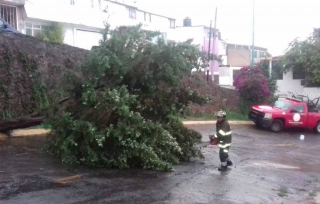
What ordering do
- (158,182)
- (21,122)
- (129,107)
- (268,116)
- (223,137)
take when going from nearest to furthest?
1. (158,182)
2. (129,107)
3. (223,137)
4. (21,122)
5. (268,116)

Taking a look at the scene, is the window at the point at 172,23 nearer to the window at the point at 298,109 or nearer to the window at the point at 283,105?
the window at the point at 283,105

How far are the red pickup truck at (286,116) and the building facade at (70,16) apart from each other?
8.87 meters

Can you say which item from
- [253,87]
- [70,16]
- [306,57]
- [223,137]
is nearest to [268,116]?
[253,87]

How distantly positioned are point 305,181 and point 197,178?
3.10m

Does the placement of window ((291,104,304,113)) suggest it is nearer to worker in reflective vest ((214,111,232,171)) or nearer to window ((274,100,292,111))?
window ((274,100,292,111))

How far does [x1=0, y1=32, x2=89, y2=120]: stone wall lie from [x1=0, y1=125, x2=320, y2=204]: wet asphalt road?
2915 mm

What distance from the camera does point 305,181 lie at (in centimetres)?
1088

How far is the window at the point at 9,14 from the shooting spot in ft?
83.7

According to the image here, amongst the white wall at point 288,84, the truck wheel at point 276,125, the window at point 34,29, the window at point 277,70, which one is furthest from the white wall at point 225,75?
the window at point 34,29

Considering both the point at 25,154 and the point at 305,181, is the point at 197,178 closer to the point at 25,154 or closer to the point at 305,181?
the point at 305,181

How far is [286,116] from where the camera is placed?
74.7 ft

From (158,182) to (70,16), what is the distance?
22.9 meters

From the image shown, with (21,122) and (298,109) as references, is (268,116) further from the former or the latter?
(21,122)

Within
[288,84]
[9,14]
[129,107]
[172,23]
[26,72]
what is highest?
[172,23]
